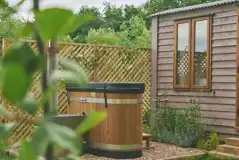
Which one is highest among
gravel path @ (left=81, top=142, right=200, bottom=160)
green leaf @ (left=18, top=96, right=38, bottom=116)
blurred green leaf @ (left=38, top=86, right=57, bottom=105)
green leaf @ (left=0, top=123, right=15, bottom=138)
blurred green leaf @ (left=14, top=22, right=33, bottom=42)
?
blurred green leaf @ (left=14, top=22, right=33, bottom=42)

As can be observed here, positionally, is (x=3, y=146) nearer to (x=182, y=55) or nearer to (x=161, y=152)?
(x=161, y=152)

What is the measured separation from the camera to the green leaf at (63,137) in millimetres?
350

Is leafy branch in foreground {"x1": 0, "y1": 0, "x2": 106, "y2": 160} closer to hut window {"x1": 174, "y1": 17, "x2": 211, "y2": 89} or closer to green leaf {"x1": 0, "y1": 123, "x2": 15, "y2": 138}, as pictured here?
green leaf {"x1": 0, "y1": 123, "x2": 15, "y2": 138}

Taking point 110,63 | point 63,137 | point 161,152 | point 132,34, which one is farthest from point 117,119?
point 132,34

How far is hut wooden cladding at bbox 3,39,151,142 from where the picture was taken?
856 centimetres

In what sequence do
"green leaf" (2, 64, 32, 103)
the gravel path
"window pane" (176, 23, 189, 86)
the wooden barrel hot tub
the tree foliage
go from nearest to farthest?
"green leaf" (2, 64, 32, 103), the wooden barrel hot tub, the gravel path, "window pane" (176, 23, 189, 86), the tree foliage

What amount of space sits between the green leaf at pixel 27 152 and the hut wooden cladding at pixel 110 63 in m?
7.88

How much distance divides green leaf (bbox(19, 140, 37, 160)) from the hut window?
25.0 ft

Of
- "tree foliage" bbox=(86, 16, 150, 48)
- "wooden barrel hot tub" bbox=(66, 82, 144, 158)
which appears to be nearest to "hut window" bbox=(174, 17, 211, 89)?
"wooden barrel hot tub" bbox=(66, 82, 144, 158)

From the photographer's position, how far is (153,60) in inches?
362

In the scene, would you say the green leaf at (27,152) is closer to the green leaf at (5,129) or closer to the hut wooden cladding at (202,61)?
the green leaf at (5,129)

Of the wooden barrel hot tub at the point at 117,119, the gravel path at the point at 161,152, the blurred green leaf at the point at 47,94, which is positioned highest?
the blurred green leaf at the point at 47,94

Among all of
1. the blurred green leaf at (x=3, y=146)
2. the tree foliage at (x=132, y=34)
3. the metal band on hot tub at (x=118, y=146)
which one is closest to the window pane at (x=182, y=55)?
the metal band on hot tub at (x=118, y=146)

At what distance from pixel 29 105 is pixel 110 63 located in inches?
343
